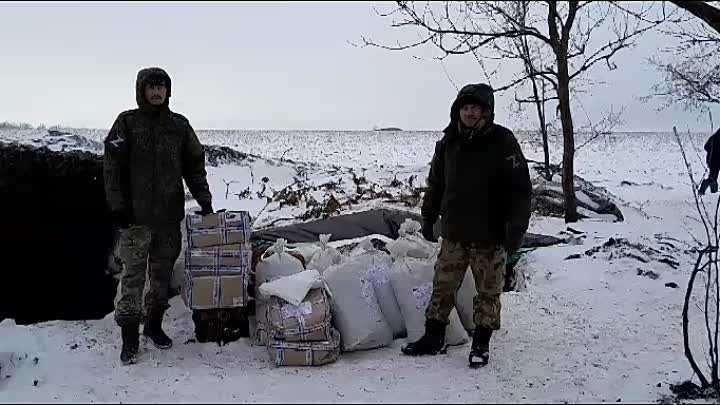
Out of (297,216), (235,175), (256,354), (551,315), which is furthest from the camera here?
(235,175)

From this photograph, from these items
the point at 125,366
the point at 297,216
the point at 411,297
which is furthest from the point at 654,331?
the point at 297,216

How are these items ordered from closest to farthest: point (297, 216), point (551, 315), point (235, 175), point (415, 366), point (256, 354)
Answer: point (415, 366), point (256, 354), point (551, 315), point (297, 216), point (235, 175)

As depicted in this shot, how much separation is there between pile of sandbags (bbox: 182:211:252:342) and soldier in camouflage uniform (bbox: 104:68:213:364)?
160mm

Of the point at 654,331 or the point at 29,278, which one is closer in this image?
the point at 654,331

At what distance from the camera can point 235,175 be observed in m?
12.9

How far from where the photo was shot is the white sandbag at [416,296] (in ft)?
14.1

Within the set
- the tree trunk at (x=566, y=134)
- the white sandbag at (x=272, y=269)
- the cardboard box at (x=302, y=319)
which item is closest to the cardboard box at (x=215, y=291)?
the white sandbag at (x=272, y=269)

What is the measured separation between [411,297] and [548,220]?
4.54 metres

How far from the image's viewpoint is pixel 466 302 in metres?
4.55

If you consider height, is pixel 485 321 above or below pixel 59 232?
A: below

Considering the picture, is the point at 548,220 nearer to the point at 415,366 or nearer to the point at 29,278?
the point at 415,366

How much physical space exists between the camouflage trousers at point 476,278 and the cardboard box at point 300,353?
679 millimetres

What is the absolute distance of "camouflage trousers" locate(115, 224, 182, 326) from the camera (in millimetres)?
4141

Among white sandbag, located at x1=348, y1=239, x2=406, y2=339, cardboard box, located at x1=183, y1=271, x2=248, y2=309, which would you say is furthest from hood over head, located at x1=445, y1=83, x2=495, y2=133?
cardboard box, located at x1=183, y1=271, x2=248, y2=309
